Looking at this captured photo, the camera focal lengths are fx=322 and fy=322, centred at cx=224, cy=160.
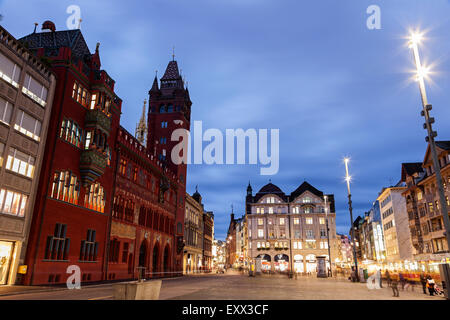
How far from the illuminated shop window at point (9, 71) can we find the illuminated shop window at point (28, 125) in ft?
7.92

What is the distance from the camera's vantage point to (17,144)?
25.1m

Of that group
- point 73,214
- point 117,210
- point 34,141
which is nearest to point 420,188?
point 117,210

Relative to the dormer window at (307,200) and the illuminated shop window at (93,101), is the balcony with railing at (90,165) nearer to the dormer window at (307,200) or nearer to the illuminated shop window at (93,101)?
the illuminated shop window at (93,101)

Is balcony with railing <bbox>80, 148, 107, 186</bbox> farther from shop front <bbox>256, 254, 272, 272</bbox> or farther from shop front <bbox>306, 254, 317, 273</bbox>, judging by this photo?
shop front <bbox>306, 254, 317, 273</bbox>

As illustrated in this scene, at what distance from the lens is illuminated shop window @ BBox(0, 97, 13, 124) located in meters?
23.8

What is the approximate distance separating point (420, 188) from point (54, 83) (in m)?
56.1

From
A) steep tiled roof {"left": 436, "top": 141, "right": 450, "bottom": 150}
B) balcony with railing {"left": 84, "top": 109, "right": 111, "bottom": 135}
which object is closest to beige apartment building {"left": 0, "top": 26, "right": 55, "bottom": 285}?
balcony with railing {"left": 84, "top": 109, "right": 111, "bottom": 135}

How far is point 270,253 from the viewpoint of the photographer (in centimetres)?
8975

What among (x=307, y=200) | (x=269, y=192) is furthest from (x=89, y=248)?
(x=307, y=200)

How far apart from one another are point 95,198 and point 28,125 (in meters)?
11.0

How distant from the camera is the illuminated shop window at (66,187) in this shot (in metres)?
28.5

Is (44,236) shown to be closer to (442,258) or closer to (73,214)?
(73,214)

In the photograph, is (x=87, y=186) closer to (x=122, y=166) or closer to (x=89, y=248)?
(x=89, y=248)
